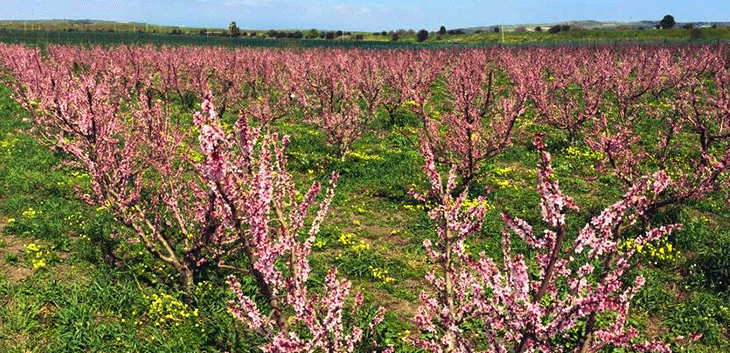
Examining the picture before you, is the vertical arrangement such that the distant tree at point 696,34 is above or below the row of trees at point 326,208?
above

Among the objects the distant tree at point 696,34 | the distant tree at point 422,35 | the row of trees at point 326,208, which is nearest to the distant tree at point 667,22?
the distant tree at point 696,34

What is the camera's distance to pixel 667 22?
94.4m

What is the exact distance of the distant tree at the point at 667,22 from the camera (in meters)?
94.4

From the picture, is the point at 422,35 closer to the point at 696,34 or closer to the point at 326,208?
the point at 696,34

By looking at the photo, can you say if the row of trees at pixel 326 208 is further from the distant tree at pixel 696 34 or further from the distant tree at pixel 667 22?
the distant tree at pixel 667 22

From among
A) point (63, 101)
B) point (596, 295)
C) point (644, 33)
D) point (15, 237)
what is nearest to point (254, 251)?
point (596, 295)

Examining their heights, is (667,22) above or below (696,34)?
above

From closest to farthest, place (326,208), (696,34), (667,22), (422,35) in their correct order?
1. (326,208)
2. (696,34)
3. (667,22)
4. (422,35)

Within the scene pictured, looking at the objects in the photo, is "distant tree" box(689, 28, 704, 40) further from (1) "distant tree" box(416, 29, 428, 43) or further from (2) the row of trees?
(2) the row of trees

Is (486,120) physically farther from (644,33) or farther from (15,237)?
(644,33)

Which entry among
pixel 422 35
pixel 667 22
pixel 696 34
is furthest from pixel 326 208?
pixel 667 22

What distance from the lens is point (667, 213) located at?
943 cm

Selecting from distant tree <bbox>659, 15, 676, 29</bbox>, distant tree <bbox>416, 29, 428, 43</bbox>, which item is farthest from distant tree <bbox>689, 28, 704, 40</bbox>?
distant tree <bbox>416, 29, 428, 43</bbox>

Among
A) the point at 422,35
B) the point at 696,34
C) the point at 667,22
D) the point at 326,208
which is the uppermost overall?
the point at 667,22
